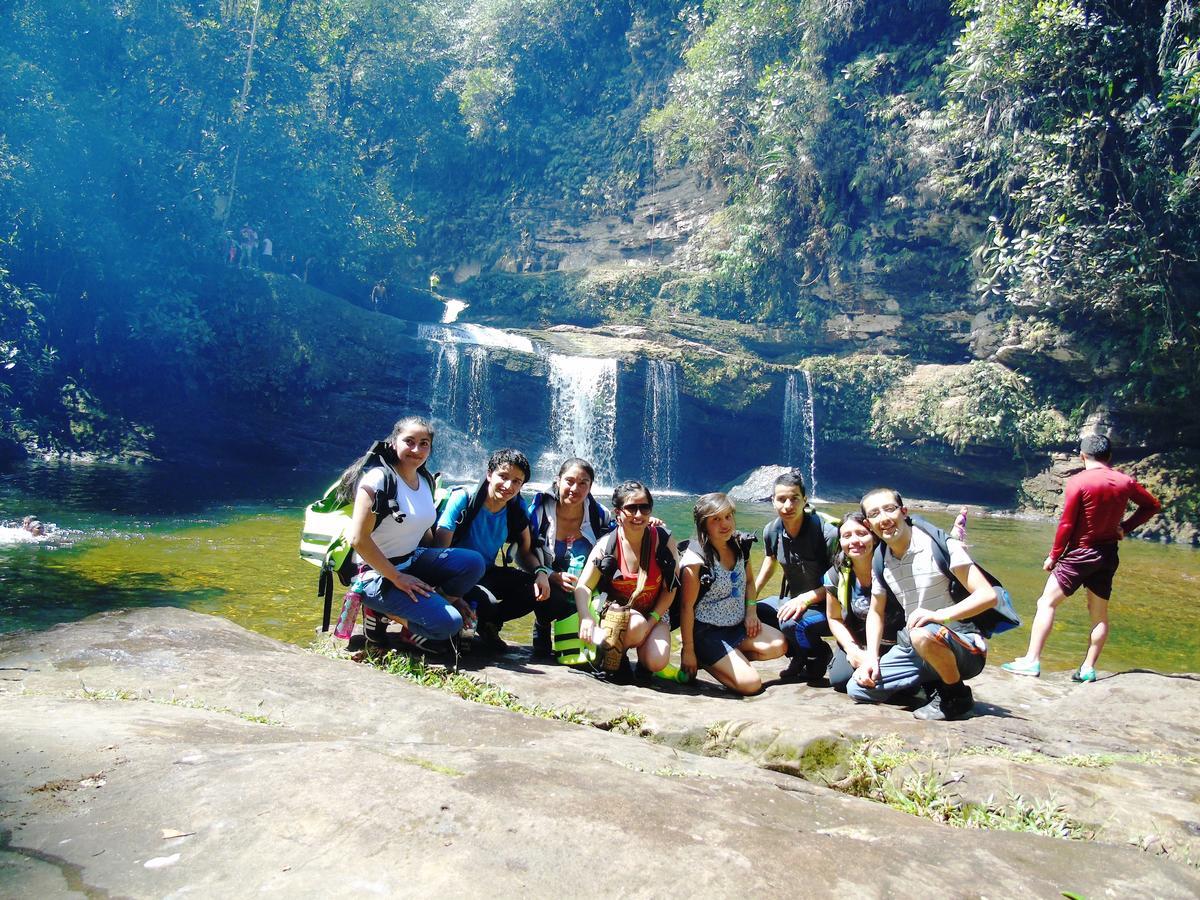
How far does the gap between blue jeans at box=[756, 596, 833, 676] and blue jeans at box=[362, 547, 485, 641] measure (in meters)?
1.81

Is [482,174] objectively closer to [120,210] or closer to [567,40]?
[567,40]

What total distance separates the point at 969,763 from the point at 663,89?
1176 inches

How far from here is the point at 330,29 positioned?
80.7 ft

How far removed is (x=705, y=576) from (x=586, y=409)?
51.8 feet

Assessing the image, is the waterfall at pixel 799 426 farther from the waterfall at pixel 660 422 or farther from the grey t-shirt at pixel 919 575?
the grey t-shirt at pixel 919 575

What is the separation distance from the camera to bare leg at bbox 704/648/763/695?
4.34 meters

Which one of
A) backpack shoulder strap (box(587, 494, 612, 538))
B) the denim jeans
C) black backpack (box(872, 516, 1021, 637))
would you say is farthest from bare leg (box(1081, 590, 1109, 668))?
the denim jeans

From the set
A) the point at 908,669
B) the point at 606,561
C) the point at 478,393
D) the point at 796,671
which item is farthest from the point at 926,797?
the point at 478,393

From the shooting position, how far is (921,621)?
3.61m

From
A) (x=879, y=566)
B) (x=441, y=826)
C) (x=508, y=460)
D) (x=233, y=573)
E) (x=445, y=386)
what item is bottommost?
(x=233, y=573)

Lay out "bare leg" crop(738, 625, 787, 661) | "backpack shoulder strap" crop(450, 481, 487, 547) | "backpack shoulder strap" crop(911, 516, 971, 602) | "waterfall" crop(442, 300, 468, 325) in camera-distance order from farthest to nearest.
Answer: "waterfall" crop(442, 300, 468, 325) → "backpack shoulder strap" crop(450, 481, 487, 547) → "bare leg" crop(738, 625, 787, 661) → "backpack shoulder strap" crop(911, 516, 971, 602)

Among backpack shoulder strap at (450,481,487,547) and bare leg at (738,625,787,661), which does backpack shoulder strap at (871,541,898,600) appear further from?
backpack shoulder strap at (450,481,487,547)

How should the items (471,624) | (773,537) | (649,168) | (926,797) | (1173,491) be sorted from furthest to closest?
1. (649,168)
2. (1173,491)
3. (471,624)
4. (773,537)
5. (926,797)

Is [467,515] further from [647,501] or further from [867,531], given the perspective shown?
[867,531]
